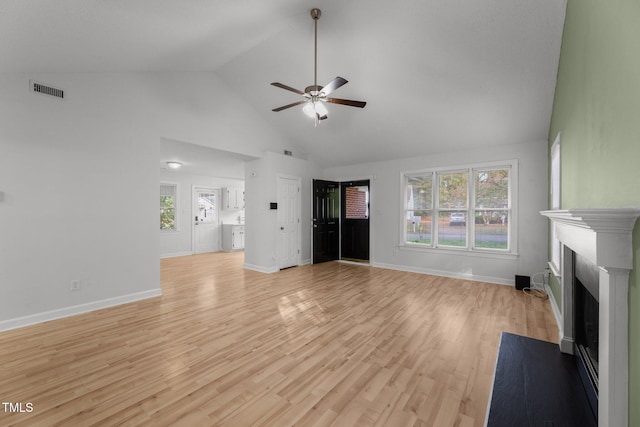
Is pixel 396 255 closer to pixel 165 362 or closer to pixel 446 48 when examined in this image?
pixel 446 48

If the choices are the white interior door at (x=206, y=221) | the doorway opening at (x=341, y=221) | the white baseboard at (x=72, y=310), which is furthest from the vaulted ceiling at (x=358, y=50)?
the white interior door at (x=206, y=221)

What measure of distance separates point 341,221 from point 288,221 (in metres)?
1.55

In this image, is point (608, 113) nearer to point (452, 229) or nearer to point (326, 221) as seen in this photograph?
point (452, 229)

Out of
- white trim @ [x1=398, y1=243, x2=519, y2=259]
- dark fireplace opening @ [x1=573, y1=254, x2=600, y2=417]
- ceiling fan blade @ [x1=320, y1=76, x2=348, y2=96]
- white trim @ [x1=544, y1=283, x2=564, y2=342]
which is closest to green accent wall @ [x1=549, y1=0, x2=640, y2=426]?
dark fireplace opening @ [x1=573, y1=254, x2=600, y2=417]

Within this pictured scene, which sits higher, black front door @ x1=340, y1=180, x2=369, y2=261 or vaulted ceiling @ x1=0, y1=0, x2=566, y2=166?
vaulted ceiling @ x1=0, y1=0, x2=566, y2=166

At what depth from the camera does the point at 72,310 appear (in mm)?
3328

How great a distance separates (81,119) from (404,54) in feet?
13.7

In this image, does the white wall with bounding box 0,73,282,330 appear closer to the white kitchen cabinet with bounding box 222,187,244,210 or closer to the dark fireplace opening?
the white kitchen cabinet with bounding box 222,187,244,210

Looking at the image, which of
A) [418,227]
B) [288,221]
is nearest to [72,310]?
[288,221]

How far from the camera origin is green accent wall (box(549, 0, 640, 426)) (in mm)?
1087

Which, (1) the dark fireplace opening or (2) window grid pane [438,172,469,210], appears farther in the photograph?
(2) window grid pane [438,172,469,210]

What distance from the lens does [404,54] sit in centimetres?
351

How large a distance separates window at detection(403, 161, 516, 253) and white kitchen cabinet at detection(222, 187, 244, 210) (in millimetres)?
5819

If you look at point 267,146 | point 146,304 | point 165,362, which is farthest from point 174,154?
point 165,362
